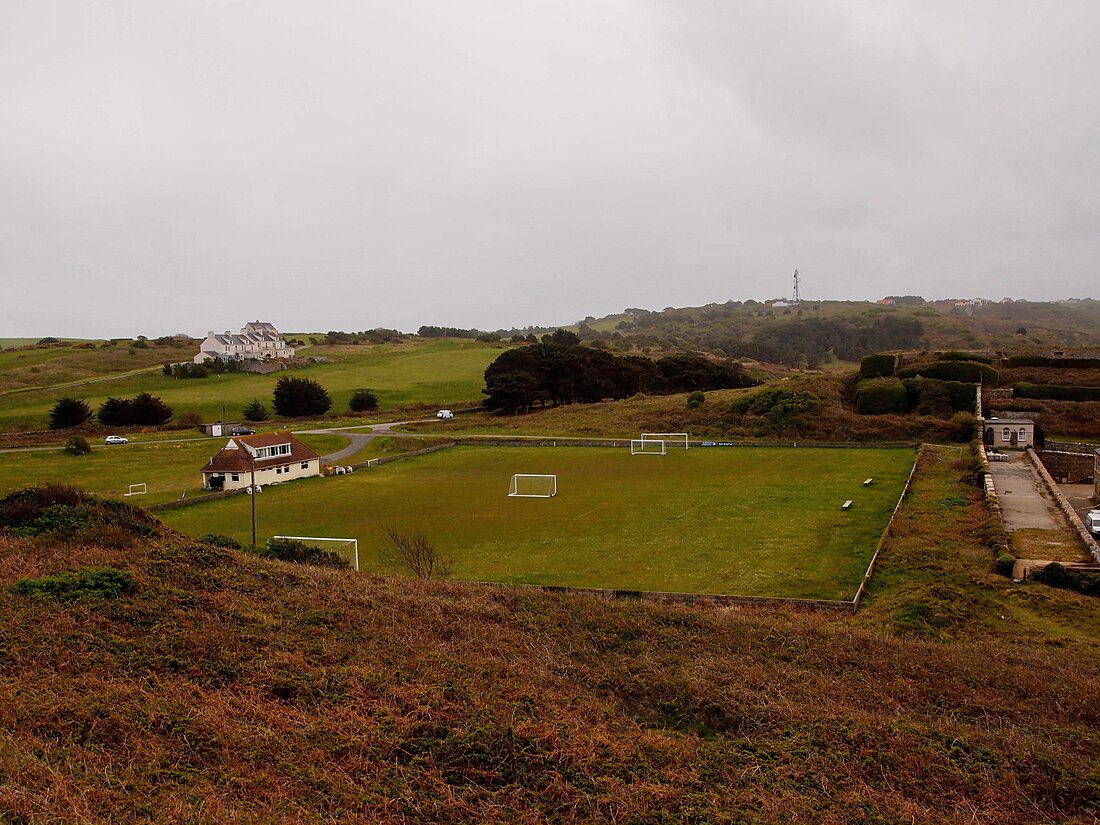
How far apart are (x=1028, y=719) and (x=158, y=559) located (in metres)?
13.4

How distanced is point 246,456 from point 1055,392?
173ft

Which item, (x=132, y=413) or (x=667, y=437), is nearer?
(x=667, y=437)

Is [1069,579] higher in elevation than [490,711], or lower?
lower

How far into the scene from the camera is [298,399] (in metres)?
65.3

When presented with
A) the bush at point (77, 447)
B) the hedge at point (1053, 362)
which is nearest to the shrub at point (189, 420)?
the bush at point (77, 447)

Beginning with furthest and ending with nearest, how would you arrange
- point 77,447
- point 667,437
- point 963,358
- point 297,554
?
1. point 963,358
2. point 667,437
3. point 77,447
4. point 297,554

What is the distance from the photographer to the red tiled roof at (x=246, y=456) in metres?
35.7

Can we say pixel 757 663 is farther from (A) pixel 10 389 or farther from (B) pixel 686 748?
(A) pixel 10 389

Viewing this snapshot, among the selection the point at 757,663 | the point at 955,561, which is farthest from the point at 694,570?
the point at 757,663

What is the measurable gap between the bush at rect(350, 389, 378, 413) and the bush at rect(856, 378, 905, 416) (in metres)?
45.1

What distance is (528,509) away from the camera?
29016mm

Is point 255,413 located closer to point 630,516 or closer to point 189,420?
point 189,420

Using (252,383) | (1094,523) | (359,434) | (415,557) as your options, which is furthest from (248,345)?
(1094,523)

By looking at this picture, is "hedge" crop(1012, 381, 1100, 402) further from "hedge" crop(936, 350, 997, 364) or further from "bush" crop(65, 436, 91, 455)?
"bush" crop(65, 436, 91, 455)
